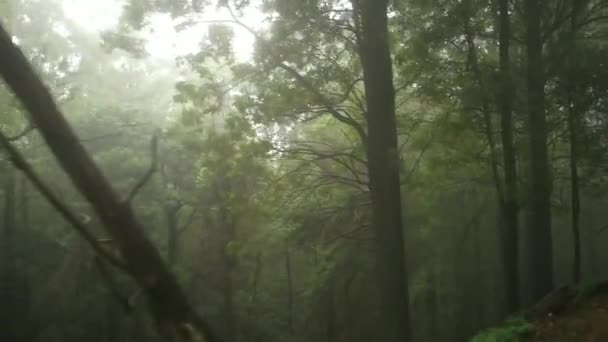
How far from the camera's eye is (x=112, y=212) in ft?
7.55

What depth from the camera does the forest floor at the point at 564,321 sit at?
19.5ft

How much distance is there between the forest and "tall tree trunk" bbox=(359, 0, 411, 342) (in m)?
0.02

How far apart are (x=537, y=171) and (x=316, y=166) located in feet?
17.8

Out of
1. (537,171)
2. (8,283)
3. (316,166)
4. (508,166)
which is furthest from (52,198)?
(8,283)

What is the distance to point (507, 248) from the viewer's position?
414 inches

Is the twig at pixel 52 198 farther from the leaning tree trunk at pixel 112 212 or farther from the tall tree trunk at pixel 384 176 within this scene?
the tall tree trunk at pixel 384 176

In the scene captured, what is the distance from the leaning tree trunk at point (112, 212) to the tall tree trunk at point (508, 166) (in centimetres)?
783

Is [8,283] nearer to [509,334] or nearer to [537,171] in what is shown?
[537,171]

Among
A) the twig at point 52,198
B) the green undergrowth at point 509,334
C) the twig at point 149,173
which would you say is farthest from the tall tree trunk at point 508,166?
the twig at point 52,198

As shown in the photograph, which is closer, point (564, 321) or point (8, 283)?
point (564, 321)

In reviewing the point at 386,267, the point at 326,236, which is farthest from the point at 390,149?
the point at 326,236

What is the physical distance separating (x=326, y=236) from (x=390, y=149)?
5.56 meters

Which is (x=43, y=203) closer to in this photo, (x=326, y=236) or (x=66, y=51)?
(x=66, y=51)

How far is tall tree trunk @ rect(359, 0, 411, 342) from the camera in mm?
8422
